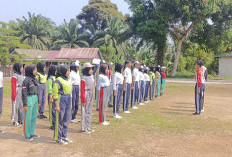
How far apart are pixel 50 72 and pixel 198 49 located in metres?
26.9

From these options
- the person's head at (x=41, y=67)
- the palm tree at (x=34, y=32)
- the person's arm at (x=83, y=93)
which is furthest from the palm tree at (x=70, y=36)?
the person's arm at (x=83, y=93)

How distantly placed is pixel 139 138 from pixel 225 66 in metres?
25.5

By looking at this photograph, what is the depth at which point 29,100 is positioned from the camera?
18.2ft

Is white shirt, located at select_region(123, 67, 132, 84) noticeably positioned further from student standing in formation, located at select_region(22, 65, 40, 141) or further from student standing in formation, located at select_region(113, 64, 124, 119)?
student standing in formation, located at select_region(22, 65, 40, 141)

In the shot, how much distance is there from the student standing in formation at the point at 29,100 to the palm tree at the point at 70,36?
37835mm

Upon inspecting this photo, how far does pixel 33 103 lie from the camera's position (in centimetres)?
561

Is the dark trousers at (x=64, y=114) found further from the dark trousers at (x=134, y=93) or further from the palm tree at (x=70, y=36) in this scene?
the palm tree at (x=70, y=36)

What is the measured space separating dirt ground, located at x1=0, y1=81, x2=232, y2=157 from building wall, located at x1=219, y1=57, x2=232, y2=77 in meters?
21.4

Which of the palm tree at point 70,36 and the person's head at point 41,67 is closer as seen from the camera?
the person's head at point 41,67

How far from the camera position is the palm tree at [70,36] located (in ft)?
140

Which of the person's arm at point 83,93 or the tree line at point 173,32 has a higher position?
the tree line at point 173,32

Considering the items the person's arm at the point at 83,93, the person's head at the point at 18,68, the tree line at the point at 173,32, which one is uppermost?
the tree line at the point at 173,32

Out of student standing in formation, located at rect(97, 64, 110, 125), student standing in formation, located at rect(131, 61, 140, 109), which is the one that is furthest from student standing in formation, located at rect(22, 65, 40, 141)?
student standing in formation, located at rect(131, 61, 140, 109)

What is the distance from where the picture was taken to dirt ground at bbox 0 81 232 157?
5.02 meters
